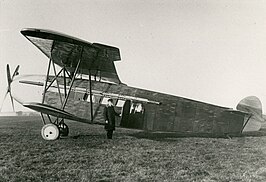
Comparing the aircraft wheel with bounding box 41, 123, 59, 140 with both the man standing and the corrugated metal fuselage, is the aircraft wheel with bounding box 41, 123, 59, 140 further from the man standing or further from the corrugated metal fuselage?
the man standing

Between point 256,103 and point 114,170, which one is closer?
point 114,170

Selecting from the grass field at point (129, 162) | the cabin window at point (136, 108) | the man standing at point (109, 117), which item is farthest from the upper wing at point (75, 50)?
the grass field at point (129, 162)

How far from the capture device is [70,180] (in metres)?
3.89

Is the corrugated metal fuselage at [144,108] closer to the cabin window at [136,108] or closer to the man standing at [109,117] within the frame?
the cabin window at [136,108]

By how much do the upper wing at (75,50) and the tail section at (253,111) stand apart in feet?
17.1

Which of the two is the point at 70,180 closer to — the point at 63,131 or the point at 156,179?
the point at 156,179

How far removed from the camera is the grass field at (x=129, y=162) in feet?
13.8

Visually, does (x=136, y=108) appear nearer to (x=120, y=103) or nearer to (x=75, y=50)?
(x=120, y=103)

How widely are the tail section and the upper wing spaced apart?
5.21 metres

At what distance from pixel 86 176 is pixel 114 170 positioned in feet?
1.92

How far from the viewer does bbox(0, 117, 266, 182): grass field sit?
4.21 m

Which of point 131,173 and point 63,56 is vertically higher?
point 63,56

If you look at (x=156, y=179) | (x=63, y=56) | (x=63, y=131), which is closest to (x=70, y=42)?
(x=63, y=56)

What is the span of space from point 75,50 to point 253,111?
709 centimetres
